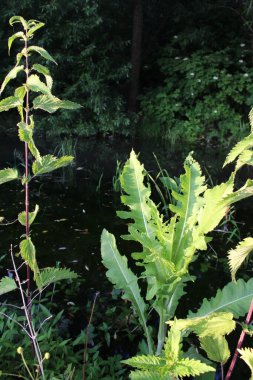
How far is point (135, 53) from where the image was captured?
9445 mm

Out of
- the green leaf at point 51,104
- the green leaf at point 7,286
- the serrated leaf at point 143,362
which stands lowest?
the green leaf at point 7,286

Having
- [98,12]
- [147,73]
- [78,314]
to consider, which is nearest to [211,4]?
[147,73]

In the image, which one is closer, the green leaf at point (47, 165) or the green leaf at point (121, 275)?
the green leaf at point (47, 165)

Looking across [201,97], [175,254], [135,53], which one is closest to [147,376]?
[175,254]

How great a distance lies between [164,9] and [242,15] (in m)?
1.77

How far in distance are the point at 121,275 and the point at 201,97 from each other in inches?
325

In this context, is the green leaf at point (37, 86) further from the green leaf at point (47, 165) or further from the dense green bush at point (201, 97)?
the dense green bush at point (201, 97)

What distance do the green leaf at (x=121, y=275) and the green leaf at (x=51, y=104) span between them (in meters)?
0.95

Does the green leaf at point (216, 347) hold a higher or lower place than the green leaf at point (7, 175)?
lower

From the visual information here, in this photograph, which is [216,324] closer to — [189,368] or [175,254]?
[189,368]

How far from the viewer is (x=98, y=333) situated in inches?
101

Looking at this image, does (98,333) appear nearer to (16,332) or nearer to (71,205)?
(16,332)

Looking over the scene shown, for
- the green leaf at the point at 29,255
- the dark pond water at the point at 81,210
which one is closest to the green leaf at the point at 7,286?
the green leaf at the point at 29,255

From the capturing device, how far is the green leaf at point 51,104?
5.60 ft
